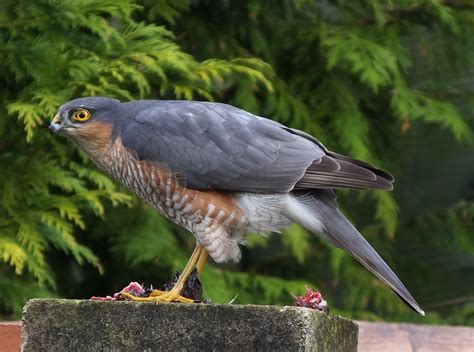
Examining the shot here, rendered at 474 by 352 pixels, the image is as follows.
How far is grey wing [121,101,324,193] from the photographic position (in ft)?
12.8

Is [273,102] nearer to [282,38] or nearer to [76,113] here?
[282,38]

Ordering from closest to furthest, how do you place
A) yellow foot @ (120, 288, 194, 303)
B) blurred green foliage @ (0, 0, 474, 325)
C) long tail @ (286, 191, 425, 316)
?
yellow foot @ (120, 288, 194, 303), long tail @ (286, 191, 425, 316), blurred green foliage @ (0, 0, 474, 325)

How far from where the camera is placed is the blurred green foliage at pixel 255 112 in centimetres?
479

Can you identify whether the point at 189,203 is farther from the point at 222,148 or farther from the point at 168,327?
the point at 168,327

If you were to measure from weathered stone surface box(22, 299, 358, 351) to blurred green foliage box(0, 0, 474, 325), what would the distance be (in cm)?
126

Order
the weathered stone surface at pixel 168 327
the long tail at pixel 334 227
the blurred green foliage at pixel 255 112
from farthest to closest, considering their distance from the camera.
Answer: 1. the blurred green foliage at pixel 255 112
2. the long tail at pixel 334 227
3. the weathered stone surface at pixel 168 327

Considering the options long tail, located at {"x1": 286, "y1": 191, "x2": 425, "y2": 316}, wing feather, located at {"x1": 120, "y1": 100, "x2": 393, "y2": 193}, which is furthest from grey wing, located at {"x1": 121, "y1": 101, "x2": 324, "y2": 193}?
long tail, located at {"x1": 286, "y1": 191, "x2": 425, "y2": 316}

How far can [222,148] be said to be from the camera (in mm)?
3945

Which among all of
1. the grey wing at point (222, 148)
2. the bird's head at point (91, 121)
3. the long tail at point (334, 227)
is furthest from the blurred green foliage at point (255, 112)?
the long tail at point (334, 227)

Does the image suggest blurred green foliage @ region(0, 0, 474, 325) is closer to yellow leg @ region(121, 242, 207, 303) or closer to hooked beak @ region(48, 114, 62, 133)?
hooked beak @ region(48, 114, 62, 133)

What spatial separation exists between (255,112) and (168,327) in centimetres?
273

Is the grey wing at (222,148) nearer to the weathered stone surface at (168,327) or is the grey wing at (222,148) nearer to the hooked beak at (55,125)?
the hooked beak at (55,125)

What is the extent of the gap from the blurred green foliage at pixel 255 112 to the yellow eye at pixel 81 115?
21.0 inches

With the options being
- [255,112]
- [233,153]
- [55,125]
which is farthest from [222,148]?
[255,112]
